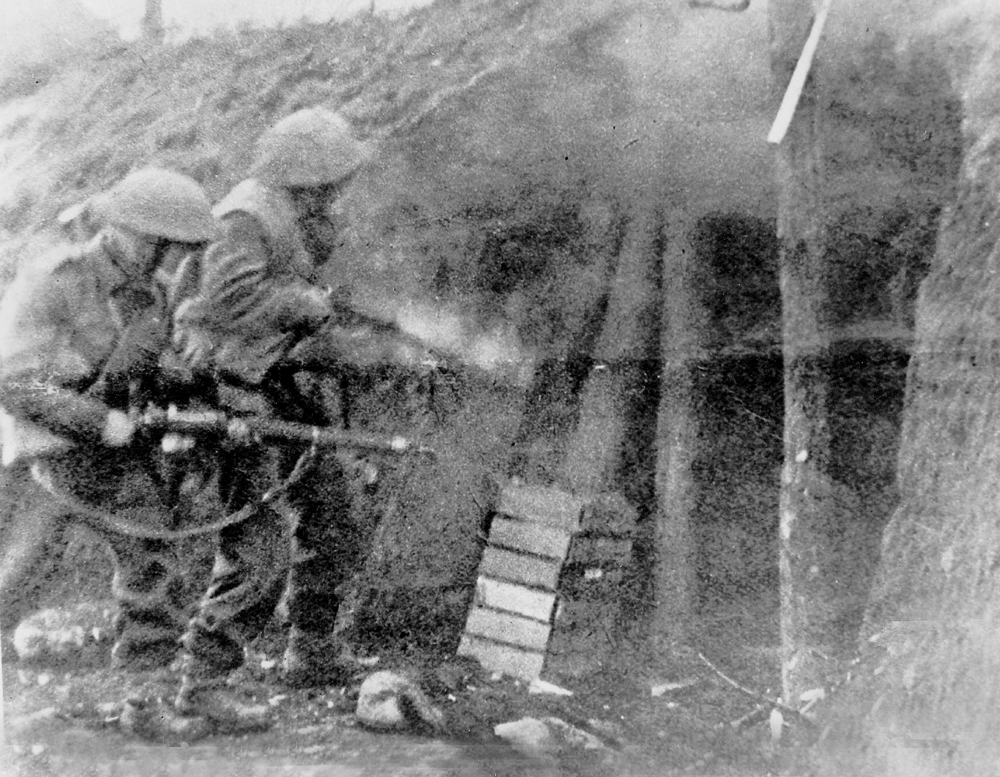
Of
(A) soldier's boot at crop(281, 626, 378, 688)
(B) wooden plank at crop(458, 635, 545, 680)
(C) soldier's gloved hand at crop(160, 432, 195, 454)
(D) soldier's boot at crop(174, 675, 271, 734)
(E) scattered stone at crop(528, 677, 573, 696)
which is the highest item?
(C) soldier's gloved hand at crop(160, 432, 195, 454)

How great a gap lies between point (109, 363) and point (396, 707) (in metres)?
1.45

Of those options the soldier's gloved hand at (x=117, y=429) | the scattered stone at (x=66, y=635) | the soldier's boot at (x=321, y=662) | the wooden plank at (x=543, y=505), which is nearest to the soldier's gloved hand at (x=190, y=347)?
the soldier's gloved hand at (x=117, y=429)

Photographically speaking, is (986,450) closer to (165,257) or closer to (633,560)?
(633,560)

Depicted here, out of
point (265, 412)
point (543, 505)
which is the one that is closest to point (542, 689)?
point (543, 505)

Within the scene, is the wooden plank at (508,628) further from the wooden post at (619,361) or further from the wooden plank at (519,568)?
the wooden post at (619,361)

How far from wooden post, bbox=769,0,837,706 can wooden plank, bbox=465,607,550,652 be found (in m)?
0.80

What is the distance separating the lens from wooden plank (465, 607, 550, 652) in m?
3.08

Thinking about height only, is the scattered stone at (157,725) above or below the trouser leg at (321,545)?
below

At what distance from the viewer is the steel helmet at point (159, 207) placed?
10.0 feet

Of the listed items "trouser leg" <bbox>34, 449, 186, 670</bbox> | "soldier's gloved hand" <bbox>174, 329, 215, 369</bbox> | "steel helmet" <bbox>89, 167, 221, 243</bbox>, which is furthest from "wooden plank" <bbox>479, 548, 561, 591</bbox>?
"steel helmet" <bbox>89, 167, 221, 243</bbox>

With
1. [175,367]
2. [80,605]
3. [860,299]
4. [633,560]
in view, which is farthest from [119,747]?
[860,299]

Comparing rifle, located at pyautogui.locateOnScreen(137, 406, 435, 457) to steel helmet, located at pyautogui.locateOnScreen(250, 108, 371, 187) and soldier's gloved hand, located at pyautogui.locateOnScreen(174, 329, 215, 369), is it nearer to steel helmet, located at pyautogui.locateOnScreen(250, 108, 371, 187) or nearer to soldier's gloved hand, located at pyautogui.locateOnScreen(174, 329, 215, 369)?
soldier's gloved hand, located at pyautogui.locateOnScreen(174, 329, 215, 369)

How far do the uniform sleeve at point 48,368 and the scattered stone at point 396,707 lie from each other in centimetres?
123

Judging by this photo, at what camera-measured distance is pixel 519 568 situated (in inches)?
121
